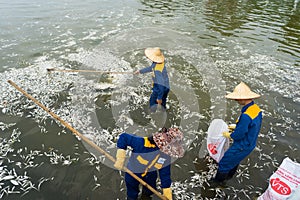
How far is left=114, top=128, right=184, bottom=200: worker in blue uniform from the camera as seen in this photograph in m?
3.43

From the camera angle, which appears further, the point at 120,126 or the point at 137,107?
the point at 137,107

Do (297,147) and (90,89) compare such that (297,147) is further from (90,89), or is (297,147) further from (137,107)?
(90,89)

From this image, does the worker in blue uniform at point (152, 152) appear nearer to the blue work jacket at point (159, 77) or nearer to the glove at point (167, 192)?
the glove at point (167, 192)

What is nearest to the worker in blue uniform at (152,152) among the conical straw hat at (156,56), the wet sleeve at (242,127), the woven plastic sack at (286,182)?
the wet sleeve at (242,127)

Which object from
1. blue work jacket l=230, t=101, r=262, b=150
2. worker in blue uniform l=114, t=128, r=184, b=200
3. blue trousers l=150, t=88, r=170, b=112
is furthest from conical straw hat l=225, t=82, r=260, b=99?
blue trousers l=150, t=88, r=170, b=112

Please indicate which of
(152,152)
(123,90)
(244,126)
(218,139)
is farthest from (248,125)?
(123,90)

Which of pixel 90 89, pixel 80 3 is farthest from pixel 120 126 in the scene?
pixel 80 3

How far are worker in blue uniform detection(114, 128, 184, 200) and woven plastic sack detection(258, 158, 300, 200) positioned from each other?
2074 millimetres

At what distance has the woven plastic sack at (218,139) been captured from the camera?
210 inches

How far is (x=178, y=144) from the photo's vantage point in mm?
3439

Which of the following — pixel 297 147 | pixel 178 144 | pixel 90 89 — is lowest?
pixel 297 147

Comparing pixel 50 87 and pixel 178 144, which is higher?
pixel 178 144

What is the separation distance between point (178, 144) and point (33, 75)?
8.67 m

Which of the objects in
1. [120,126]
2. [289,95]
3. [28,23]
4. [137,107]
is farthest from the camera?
[28,23]
